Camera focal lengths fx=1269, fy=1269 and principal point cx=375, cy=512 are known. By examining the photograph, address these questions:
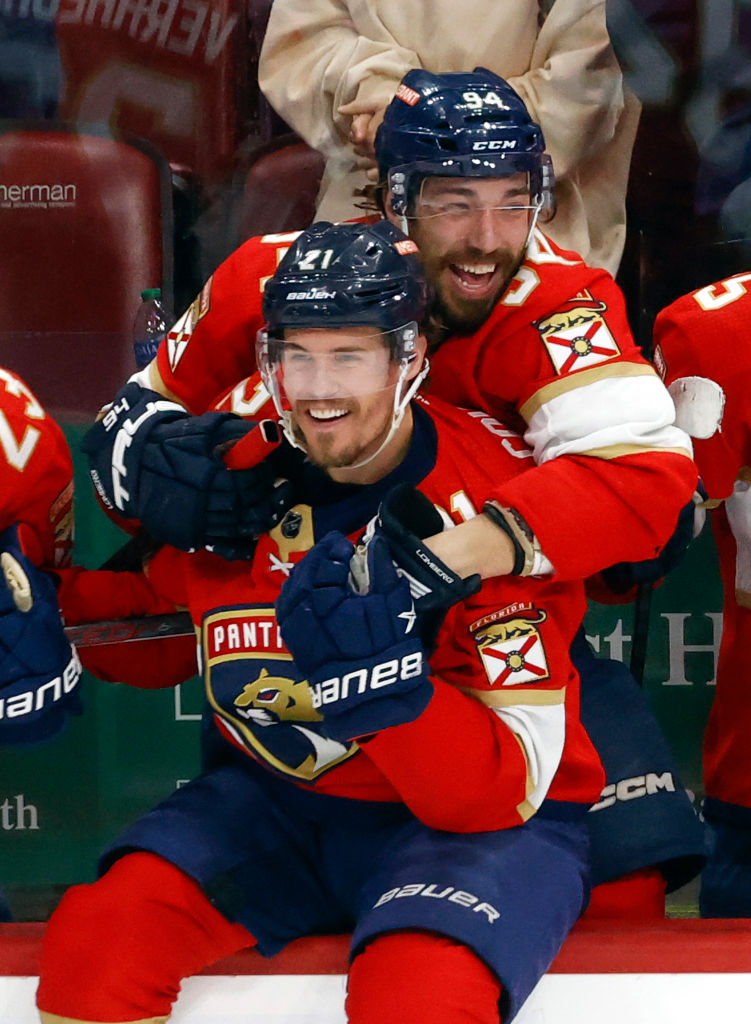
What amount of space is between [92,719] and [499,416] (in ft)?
3.74

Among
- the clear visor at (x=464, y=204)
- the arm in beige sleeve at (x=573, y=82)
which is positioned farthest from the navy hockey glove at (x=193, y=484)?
the arm in beige sleeve at (x=573, y=82)

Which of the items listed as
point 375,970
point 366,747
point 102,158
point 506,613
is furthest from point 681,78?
point 375,970

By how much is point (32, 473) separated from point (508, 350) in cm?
66

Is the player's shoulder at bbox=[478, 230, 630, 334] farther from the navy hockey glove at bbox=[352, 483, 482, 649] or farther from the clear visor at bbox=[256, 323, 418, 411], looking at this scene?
the navy hockey glove at bbox=[352, 483, 482, 649]

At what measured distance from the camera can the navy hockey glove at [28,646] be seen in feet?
5.26

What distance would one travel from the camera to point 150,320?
8.30ft

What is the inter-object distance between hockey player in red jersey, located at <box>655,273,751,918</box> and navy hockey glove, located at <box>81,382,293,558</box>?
0.59 m

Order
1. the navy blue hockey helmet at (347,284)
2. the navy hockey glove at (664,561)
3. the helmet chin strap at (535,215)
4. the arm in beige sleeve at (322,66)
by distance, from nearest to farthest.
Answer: the navy blue hockey helmet at (347,284), the helmet chin strap at (535,215), the navy hockey glove at (664,561), the arm in beige sleeve at (322,66)

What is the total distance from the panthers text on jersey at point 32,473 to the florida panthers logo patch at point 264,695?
0.33 m

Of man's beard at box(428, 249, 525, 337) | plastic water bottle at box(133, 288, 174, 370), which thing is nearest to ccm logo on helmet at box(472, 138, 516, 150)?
man's beard at box(428, 249, 525, 337)

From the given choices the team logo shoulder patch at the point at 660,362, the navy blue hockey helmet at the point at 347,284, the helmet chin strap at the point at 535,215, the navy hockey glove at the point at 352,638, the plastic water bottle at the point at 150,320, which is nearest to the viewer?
the navy hockey glove at the point at 352,638

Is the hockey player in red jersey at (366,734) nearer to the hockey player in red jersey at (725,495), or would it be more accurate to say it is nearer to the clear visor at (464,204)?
the clear visor at (464,204)

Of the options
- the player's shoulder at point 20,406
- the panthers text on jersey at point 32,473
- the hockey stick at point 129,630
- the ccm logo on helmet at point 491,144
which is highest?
the ccm logo on helmet at point 491,144

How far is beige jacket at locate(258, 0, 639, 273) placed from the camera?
2324mm
